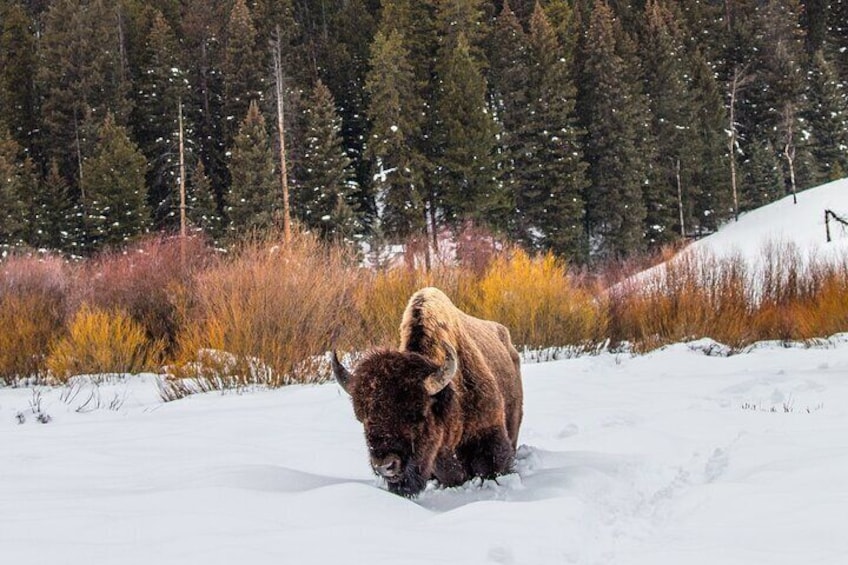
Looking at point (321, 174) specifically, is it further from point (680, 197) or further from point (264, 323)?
point (264, 323)

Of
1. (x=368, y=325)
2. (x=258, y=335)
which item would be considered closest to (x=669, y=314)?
(x=368, y=325)

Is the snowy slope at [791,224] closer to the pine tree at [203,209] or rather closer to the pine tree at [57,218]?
the pine tree at [203,209]

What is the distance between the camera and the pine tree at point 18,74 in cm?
4472

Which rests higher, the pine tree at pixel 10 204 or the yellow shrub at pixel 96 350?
the pine tree at pixel 10 204

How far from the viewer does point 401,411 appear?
3912 mm

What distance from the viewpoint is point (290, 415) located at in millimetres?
7109

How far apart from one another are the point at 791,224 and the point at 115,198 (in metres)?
33.7

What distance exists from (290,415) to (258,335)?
256 cm

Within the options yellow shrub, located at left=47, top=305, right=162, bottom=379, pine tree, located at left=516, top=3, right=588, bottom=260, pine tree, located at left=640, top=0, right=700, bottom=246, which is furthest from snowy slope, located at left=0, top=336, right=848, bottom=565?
pine tree, located at left=640, top=0, right=700, bottom=246

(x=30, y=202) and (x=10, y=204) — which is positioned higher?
(x=30, y=202)

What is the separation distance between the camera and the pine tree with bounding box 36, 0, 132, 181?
141 feet

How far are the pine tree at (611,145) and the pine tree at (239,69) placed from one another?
67.4 feet

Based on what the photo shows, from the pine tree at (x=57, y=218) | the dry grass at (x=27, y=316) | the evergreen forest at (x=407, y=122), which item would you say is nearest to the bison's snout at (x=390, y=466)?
the dry grass at (x=27, y=316)

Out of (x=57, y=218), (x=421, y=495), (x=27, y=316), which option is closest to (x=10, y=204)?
(x=57, y=218)
